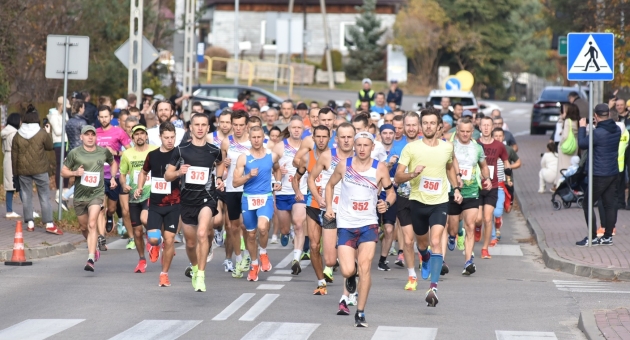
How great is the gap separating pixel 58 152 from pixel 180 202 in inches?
410

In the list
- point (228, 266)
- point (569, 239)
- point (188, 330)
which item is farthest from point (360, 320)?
point (569, 239)

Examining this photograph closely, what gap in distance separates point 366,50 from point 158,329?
206ft

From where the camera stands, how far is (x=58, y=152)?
76.6 feet

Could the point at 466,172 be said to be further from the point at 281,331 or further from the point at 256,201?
the point at 281,331

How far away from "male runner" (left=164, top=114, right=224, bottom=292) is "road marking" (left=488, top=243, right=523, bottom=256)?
19.0 feet

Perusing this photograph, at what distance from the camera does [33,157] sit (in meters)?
19.2

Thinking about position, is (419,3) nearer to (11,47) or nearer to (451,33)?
(451,33)

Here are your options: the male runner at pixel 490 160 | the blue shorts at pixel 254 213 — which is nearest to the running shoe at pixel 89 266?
the blue shorts at pixel 254 213

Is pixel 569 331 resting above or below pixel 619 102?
below

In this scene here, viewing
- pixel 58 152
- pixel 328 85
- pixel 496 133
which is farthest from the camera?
pixel 328 85

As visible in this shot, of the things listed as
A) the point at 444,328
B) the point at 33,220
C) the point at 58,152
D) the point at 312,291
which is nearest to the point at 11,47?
the point at 58,152

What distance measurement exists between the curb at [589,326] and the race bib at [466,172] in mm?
3988

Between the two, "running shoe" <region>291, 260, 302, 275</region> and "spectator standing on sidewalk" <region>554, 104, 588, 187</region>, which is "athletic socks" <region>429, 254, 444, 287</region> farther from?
"spectator standing on sidewalk" <region>554, 104, 588, 187</region>

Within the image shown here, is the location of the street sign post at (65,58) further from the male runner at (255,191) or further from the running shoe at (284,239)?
the male runner at (255,191)
